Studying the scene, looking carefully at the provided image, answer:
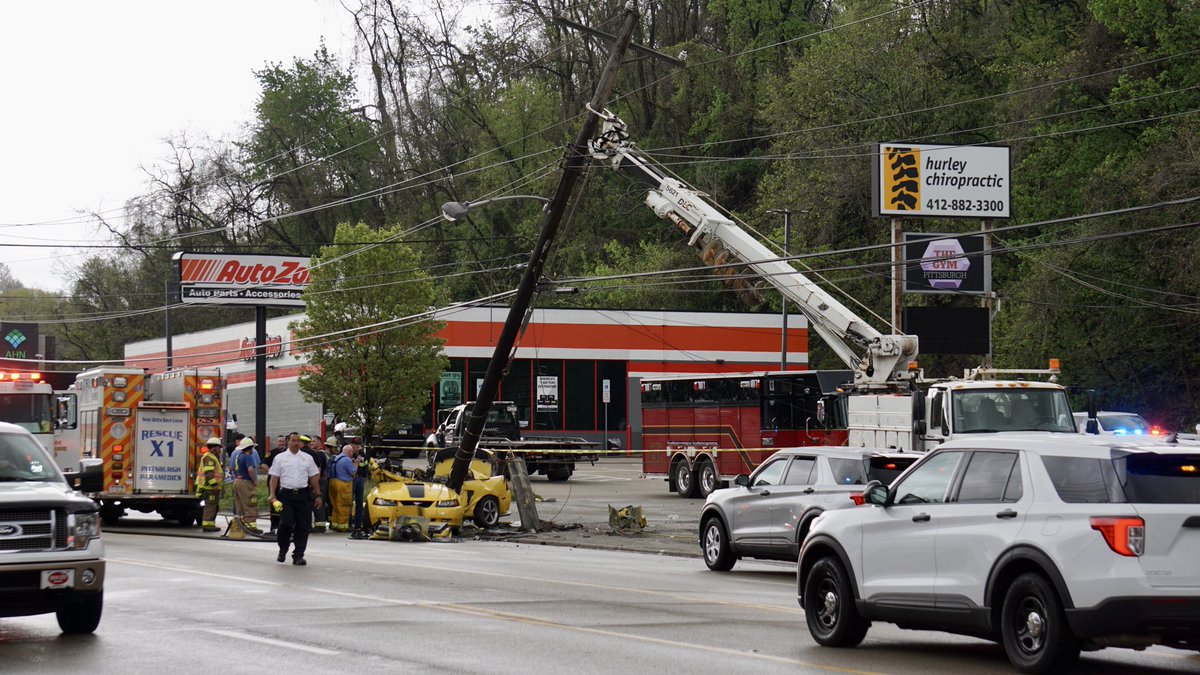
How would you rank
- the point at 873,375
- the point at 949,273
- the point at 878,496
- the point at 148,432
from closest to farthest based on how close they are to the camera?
1. the point at 878,496
2. the point at 148,432
3. the point at 873,375
4. the point at 949,273

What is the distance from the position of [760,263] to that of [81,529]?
20785 millimetres

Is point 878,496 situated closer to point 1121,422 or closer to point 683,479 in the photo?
point 1121,422

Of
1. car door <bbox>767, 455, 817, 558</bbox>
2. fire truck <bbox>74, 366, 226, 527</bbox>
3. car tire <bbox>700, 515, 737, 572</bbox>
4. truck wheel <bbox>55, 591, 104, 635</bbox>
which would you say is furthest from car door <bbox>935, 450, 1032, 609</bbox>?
fire truck <bbox>74, 366, 226, 527</bbox>

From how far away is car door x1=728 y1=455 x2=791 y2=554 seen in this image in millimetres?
19203

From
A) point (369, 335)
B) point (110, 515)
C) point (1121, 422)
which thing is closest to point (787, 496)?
point (1121, 422)

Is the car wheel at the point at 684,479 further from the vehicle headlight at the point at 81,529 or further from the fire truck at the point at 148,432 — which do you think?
the vehicle headlight at the point at 81,529

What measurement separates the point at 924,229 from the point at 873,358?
2775cm

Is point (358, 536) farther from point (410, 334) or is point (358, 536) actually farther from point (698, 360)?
point (698, 360)

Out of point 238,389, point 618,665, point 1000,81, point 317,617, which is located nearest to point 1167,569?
point 618,665

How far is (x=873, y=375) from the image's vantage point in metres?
31.8

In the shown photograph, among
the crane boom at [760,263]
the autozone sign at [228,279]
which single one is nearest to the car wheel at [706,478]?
the crane boom at [760,263]

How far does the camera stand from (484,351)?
208ft

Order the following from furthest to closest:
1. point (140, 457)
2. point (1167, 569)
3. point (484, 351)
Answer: point (484, 351) < point (140, 457) < point (1167, 569)

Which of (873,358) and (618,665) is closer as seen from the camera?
(618,665)
